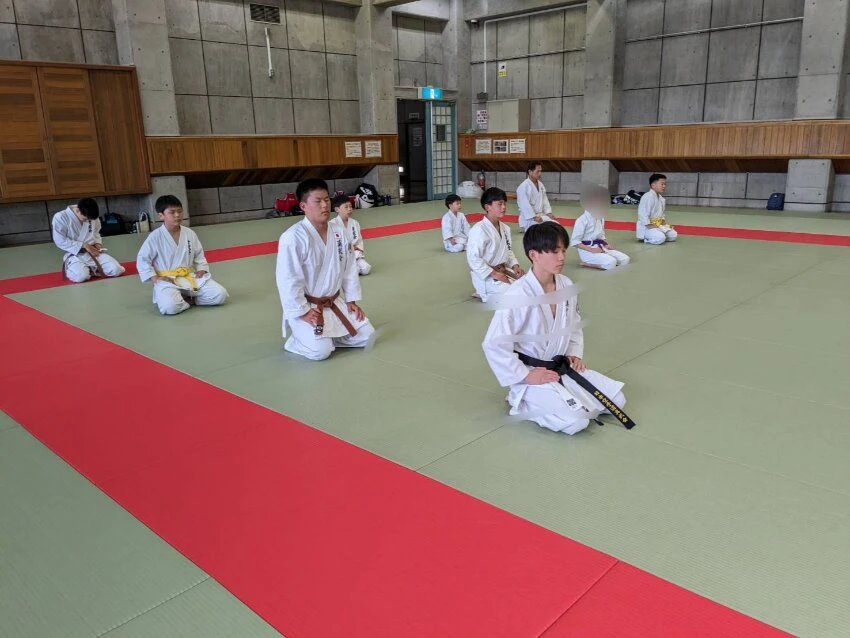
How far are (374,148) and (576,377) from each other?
1321 cm

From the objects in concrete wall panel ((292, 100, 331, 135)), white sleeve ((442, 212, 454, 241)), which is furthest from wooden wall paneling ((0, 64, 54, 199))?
white sleeve ((442, 212, 454, 241))

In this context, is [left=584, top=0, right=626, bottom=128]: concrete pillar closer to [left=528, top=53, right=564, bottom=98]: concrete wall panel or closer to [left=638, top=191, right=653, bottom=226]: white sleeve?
[left=528, top=53, right=564, bottom=98]: concrete wall panel

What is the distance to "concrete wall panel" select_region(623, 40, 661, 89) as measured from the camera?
14.7 metres

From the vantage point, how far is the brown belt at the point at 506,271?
6359 millimetres

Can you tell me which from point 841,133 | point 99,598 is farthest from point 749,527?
point 841,133

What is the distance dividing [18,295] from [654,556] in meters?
7.39

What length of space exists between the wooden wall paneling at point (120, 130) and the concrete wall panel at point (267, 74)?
297 centimetres

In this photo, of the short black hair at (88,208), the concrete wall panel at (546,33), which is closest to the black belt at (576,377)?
the short black hair at (88,208)

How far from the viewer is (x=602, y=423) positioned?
144 inches

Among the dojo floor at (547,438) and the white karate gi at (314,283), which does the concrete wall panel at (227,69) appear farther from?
the white karate gi at (314,283)

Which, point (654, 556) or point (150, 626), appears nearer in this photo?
point (150, 626)

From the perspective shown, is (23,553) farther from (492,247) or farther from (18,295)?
(18,295)

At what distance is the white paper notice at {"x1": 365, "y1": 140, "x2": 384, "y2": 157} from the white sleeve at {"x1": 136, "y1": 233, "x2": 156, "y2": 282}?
32.3 ft

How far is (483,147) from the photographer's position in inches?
685
